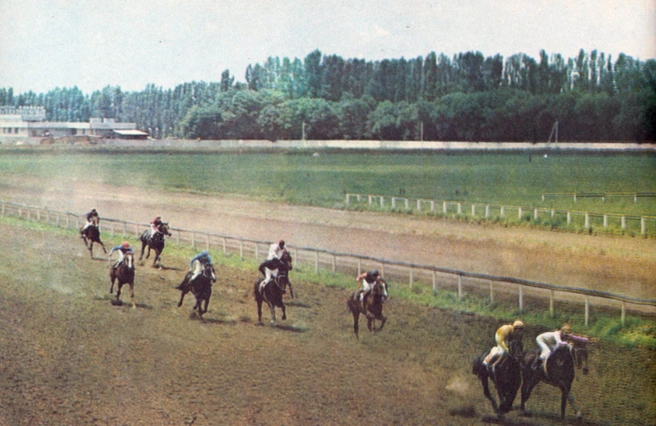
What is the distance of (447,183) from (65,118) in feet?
23.4

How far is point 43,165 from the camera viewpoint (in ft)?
44.7

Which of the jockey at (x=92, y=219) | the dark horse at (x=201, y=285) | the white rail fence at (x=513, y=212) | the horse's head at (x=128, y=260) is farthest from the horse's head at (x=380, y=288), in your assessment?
the jockey at (x=92, y=219)

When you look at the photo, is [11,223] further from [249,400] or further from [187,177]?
[249,400]

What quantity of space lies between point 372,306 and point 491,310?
1532 mm

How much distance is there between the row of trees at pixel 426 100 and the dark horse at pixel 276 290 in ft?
6.21

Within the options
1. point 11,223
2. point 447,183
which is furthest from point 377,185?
point 11,223

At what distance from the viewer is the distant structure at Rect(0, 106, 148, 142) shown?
40.3ft

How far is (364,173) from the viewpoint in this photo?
42.7ft

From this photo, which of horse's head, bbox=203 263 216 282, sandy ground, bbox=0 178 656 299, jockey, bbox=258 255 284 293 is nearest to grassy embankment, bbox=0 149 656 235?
sandy ground, bbox=0 178 656 299

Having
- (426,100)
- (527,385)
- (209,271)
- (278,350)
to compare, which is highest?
(426,100)

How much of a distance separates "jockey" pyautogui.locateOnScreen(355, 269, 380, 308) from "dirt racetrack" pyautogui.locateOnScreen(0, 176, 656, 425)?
636 mm

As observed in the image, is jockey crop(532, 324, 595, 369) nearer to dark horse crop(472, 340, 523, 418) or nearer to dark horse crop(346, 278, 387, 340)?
dark horse crop(472, 340, 523, 418)

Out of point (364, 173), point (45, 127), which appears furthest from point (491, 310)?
point (45, 127)

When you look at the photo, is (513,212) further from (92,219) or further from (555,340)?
(92,219)
